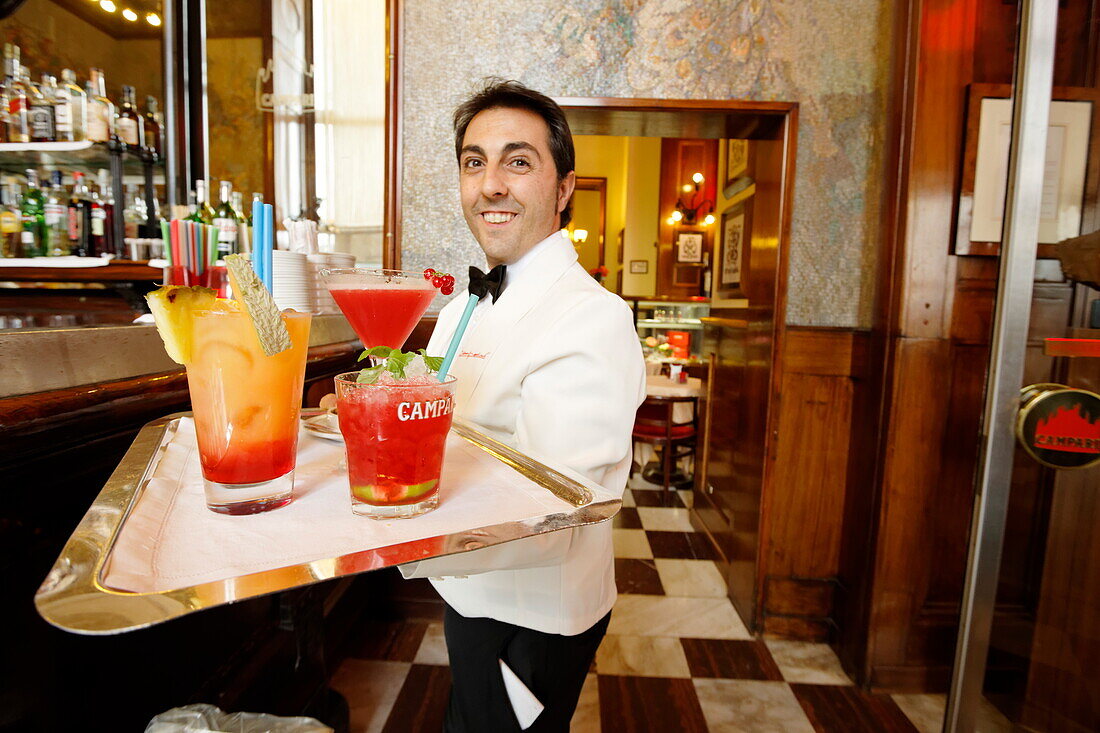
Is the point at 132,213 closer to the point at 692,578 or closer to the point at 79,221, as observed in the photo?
the point at 79,221

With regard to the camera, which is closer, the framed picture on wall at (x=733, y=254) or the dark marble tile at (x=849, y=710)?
the dark marble tile at (x=849, y=710)

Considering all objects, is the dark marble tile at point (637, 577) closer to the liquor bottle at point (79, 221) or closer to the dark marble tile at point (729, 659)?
the dark marble tile at point (729, 659)

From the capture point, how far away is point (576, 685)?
1.20m

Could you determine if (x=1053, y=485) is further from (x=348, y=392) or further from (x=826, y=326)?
(x=348, y=392)

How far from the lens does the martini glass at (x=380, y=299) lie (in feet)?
3.40

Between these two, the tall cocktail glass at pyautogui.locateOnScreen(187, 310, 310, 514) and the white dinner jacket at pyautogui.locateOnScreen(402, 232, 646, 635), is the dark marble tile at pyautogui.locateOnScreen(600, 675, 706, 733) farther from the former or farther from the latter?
the tall cocktail glass at pyautogui.locateOnScreen(187, 310, 310, 514)

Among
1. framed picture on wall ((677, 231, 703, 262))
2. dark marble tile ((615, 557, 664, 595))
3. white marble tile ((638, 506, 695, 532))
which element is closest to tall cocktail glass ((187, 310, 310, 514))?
dark marble tile ((615, 557, 664, 595))

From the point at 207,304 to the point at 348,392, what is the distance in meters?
0.17

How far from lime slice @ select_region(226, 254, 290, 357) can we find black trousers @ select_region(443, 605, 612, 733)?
2.62 feet

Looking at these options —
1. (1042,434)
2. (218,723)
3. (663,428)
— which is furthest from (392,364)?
(663,428)

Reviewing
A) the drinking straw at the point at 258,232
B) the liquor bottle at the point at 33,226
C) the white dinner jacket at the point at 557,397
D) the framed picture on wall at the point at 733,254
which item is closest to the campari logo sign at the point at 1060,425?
the white dinner jacket at the point at 557,397

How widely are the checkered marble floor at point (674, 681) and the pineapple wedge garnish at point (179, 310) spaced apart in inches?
73.4

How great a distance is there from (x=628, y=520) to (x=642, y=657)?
1515mm

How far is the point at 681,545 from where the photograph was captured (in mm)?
3574
